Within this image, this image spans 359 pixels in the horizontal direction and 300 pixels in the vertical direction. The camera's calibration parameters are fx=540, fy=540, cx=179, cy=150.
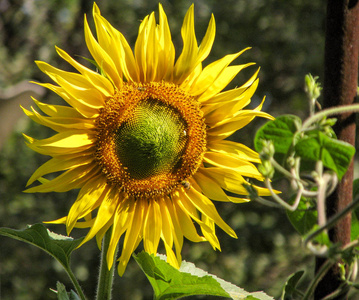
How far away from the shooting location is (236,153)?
132 centimetres

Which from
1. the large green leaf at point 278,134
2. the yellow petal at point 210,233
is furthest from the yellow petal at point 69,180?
the large green leaf at point 278,134

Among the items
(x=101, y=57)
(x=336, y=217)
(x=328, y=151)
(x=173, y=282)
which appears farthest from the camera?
(x=101, y=57)

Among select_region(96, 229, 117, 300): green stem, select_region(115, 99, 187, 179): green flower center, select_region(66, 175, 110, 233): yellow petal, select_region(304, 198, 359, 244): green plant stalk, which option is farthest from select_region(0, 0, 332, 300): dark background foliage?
select_region(304, 198, 359, 244): green plant stalk

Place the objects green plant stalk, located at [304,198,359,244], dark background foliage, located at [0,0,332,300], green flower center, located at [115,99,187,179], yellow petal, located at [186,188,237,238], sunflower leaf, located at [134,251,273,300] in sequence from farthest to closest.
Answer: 1. dark background foliage, located at [0,0,332,300]
2. green flower center, located at [115,99,187,179]
3. yellow petal, located at [186,188,237,238]
4. sunflower leaf, located at [134,251,273,300]
5. green plant stalk, located at [304,198,359,244]

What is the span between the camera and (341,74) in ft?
2.72

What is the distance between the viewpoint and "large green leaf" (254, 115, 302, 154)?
2.63ft

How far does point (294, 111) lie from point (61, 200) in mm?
2587

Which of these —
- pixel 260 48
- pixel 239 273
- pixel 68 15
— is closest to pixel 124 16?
pixel 68 15

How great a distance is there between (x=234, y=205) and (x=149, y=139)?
3.91 meters

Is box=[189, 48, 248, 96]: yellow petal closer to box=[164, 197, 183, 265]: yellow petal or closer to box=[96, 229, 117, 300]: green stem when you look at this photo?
box=[164, 197, 183, 265]: yellow petal

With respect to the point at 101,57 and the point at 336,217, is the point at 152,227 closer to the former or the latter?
the point at 101,57

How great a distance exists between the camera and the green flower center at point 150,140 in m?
1.41

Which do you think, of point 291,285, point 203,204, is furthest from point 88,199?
point 291,285

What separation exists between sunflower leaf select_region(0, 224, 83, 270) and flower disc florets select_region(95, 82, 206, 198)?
20cm
